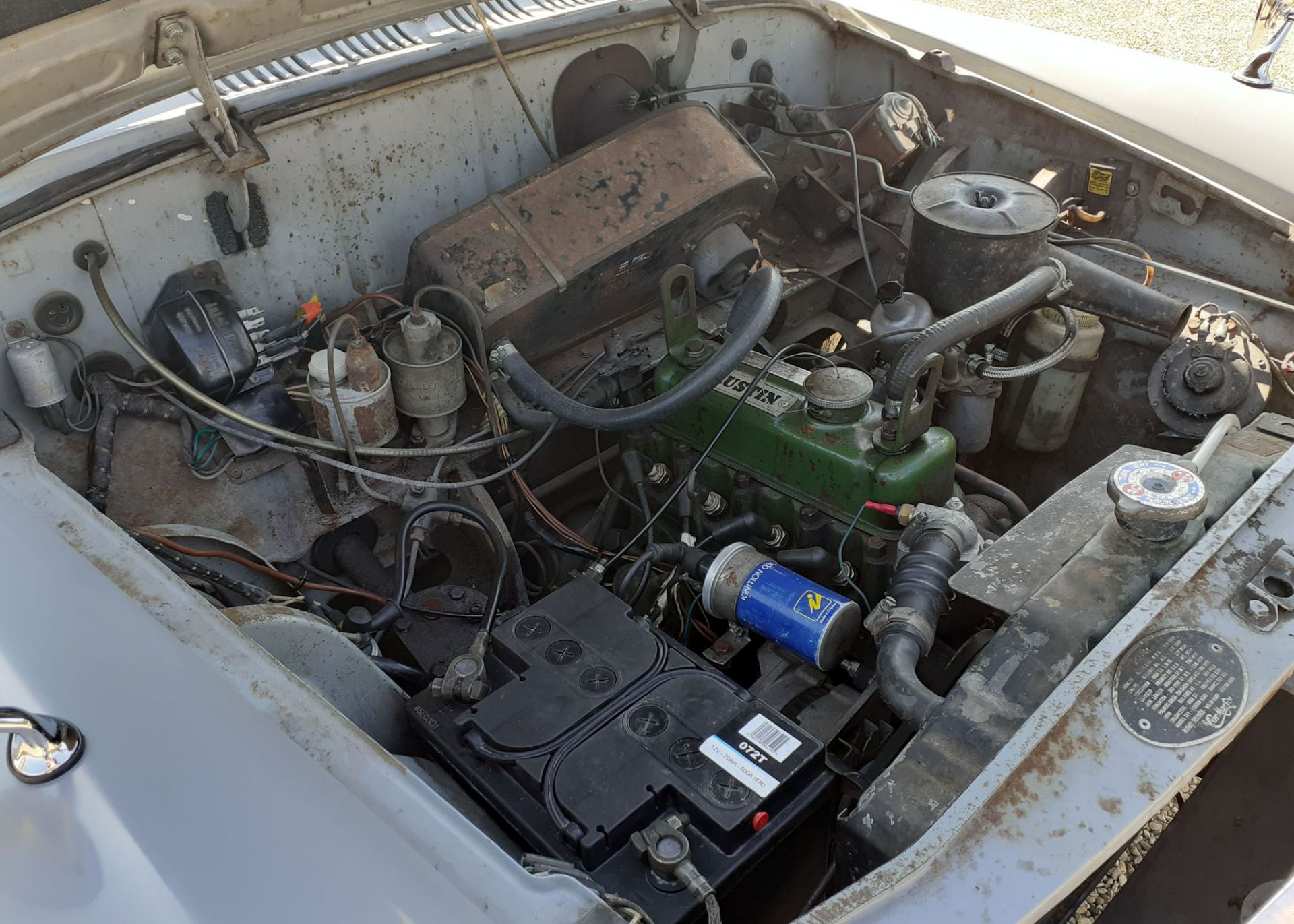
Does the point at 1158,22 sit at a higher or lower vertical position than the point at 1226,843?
lower

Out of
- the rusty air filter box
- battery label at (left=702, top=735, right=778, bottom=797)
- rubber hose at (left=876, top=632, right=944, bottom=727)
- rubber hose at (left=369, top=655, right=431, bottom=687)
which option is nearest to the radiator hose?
A: rubber hose at (left=876, top=632, right=944, bottom=727)

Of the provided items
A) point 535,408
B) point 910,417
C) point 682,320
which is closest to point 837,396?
point 910,417

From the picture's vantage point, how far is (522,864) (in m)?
1.12

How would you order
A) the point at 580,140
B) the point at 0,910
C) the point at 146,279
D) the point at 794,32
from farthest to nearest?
the point at 794,32
the point at 580,140
the point at 146,279
the point at 0,910

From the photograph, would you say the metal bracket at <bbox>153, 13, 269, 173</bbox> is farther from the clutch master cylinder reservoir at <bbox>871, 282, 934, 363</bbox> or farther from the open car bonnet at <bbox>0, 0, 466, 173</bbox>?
the clutch master cylinder reservoir at <bbox>871, 282, 934, 363</bbox>

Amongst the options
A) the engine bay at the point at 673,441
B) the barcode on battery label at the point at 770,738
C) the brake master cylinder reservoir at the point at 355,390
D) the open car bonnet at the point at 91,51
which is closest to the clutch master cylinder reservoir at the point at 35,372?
the engine bay at the point at 673,441

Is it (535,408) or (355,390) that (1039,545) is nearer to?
(535,408)

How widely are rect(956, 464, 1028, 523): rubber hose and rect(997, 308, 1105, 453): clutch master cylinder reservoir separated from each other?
31 cm

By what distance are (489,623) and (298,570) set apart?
47cm

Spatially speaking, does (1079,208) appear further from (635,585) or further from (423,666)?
(423,666)

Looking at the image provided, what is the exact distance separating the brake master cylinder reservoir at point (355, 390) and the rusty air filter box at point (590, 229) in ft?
0.73

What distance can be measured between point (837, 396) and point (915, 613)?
0.50 meters

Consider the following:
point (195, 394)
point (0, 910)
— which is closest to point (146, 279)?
point (195, 394)

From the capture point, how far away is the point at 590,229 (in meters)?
2.06
